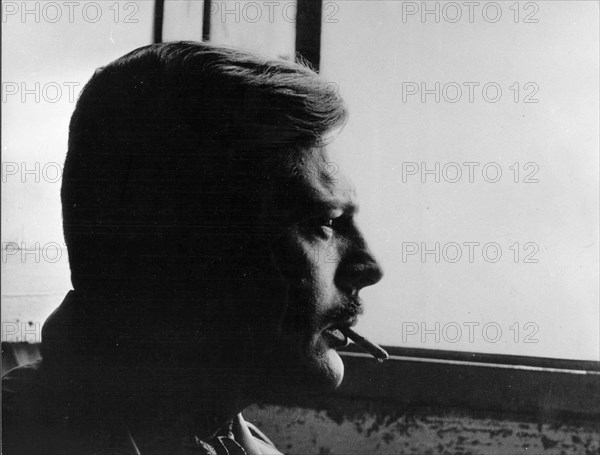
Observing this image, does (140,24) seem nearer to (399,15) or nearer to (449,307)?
(399,15)

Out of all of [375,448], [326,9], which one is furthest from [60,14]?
[375,448]

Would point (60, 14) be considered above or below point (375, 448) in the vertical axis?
above

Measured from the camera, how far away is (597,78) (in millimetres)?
1290

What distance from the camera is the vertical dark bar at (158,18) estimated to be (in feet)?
4.20

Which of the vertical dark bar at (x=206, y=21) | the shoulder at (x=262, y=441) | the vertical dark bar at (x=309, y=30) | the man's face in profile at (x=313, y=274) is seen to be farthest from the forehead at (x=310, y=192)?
the shoulder at (x=262, y=441)

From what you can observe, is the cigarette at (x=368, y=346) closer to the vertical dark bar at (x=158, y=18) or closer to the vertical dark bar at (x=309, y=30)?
the vertical dark bar at (x=309, y=30)

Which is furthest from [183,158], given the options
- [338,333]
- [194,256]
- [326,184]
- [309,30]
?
[338,333]

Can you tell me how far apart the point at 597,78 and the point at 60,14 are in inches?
53.1

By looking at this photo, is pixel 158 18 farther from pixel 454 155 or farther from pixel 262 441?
pixel 262 441

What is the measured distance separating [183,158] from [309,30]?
45cm

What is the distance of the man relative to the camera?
1.21 m

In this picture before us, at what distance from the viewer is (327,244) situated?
1.24 metres

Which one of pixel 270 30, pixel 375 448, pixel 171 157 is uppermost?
pixel 270 30

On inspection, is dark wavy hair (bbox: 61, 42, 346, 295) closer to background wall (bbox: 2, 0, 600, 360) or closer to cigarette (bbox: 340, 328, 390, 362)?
background wall (bbox: 2, 0, 600, 360)
